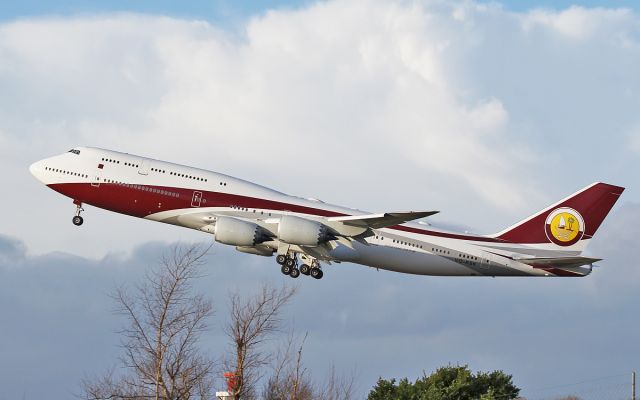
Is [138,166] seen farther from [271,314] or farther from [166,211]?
[271,314]

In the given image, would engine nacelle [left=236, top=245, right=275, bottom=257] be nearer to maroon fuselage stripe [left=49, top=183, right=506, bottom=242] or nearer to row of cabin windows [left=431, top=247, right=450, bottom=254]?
maroon fuselage stripe [left=49, top=183, right=506, bottom=242]

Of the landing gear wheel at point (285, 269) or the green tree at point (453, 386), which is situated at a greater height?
the landing gear wheel at point (285, 269)

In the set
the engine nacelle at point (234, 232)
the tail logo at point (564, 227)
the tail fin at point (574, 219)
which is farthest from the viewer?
the tail logo at point (564, 227)

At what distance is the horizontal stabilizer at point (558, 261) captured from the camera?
63375 mm

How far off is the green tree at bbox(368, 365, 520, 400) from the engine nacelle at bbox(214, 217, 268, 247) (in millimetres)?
13597

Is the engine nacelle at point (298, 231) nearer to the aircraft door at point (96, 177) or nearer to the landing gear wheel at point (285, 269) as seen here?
the landing gear wheel at point (285, 269)

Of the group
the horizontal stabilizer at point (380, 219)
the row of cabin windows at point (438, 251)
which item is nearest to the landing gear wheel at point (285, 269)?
the horizontal stabilizer at point (380, 219)

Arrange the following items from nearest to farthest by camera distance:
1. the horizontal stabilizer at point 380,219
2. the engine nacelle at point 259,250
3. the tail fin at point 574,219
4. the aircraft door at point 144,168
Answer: the horizontal stabilizer at point 380,219, the aircraft door at point 144,168, the engine nacelle at point 259,250, the tail fin at point 574,219

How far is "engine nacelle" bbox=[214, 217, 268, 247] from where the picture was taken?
59.5 metres

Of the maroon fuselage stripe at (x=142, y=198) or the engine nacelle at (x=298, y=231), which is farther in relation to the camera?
the maroon fuselage stripe at (x=142, y=198)

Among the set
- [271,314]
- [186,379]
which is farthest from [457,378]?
[186,379]

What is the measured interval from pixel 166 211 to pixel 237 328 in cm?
2142

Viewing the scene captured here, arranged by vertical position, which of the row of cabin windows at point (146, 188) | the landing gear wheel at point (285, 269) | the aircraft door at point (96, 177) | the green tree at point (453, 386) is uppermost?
the aircraft door at point (96, 177)

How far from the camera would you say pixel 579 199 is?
7119cm
